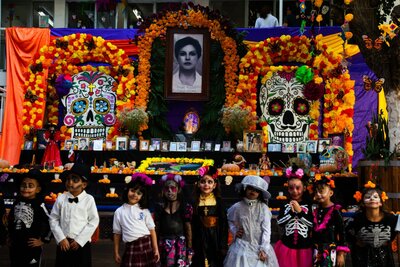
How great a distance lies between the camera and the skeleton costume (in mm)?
6281

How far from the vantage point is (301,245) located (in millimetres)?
6387

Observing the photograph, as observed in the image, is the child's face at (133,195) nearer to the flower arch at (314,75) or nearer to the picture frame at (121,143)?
the picture frame at (121,143)

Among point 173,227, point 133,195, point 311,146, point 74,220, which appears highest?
point 311,146

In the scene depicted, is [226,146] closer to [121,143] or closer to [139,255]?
[121,143]

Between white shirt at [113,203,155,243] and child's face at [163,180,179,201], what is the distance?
1.21 feet

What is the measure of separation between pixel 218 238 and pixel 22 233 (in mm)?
2128

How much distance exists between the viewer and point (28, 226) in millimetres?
6465

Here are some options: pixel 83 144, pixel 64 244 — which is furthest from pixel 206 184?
pixel 83 144

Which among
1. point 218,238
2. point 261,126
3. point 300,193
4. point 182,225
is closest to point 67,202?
point 182,225

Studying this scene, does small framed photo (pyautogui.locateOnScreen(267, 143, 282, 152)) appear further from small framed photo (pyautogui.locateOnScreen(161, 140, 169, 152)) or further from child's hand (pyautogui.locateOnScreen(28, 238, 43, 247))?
child's hand (pyautogui.locateOnScreen(28, 238, 43, 247))

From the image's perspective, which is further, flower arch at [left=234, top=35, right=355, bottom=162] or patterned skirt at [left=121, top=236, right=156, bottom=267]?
flower arch at [left=234, top=35, right=355, bottom=162]

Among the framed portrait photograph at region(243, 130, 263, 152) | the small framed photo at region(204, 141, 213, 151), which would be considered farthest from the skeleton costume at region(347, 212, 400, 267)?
the small framed photo at region(204, 141, 213, 151)

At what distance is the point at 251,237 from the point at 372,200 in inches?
52.1

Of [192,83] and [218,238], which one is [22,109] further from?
[218,238]
